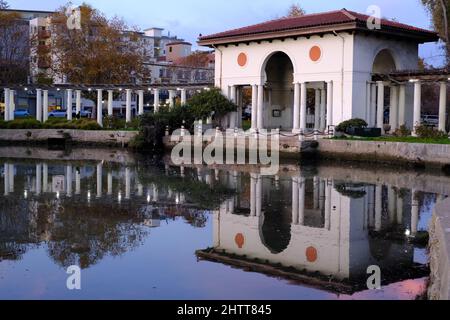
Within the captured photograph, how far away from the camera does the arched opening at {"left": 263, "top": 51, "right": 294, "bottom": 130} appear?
44.1 meters

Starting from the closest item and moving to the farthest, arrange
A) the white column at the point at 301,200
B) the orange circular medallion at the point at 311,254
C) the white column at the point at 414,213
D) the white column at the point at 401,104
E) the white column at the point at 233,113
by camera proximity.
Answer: the orange circular medallion at the point at 311,254
the white column at the point at 414,213
the white column at the point at 301,200
the white column at the point at 401,104
the white column at the point at 233,113

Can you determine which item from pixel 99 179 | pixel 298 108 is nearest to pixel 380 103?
pixel 298 108

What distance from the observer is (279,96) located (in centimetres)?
4475

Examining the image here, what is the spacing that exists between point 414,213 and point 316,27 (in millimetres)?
19693

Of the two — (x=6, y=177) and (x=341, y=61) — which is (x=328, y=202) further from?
(x=341, y=61)

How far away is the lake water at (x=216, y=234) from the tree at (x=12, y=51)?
109ft

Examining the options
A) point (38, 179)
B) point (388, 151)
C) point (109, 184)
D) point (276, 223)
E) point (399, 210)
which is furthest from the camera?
point (388, 151)

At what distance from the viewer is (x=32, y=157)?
117 ft

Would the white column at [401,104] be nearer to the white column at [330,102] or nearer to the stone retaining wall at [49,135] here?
the white column at [330,102]

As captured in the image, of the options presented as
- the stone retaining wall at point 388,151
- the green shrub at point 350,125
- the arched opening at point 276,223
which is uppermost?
the green shrub at point 350,125

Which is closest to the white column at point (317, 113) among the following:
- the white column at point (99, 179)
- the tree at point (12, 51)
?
the white column at point (99, 179)

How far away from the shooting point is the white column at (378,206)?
53.1ft
